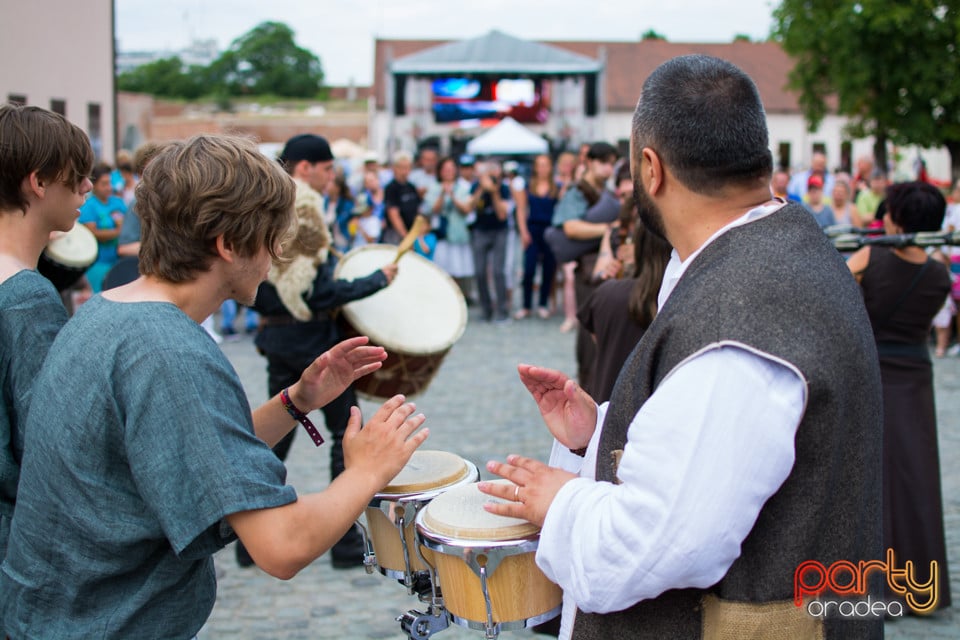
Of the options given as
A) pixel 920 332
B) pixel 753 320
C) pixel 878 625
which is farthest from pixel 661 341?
pixel 920 332

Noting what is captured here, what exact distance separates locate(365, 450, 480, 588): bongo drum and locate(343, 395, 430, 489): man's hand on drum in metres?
0.39

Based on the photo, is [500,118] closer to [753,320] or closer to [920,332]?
[920,332]

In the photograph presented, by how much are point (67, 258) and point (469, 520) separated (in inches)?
173

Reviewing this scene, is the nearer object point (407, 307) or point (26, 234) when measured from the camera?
point (26, 234)

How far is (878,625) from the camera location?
1797 millimetres

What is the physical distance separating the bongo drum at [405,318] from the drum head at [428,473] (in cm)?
217

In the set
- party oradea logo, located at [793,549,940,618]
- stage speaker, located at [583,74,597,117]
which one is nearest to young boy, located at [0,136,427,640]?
party oradea logo, located at [793,549,940,618]

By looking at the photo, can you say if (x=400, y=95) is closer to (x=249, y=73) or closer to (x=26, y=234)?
(x=26, y=234)

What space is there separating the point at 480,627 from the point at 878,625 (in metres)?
0.81

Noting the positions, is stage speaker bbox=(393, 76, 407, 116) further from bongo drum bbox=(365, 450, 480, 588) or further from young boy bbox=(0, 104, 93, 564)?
bongo drum bbox=(365, 450, 480, 588)

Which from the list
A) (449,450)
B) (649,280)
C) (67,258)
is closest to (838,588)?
(649,280)

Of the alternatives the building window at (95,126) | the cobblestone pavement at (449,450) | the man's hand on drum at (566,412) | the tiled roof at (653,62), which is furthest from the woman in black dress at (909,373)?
the tiled roof at (653,62)

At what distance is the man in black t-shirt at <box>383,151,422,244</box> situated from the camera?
1124 centimetres

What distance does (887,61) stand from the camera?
88.4 ft
